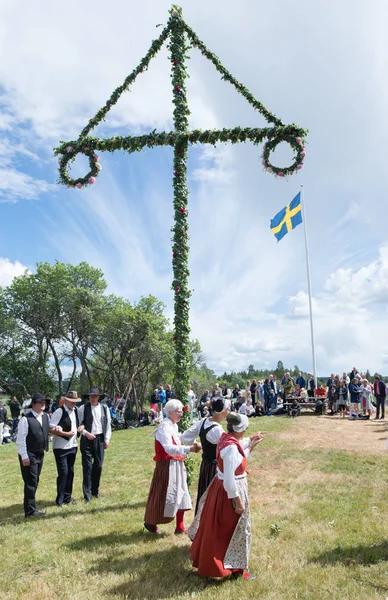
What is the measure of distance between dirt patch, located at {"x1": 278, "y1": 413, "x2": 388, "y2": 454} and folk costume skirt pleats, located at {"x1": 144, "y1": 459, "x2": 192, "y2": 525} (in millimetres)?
7262

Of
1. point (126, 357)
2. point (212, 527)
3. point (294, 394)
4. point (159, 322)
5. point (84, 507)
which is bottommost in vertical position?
point (84, 507)

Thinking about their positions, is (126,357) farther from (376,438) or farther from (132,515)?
(132,515)

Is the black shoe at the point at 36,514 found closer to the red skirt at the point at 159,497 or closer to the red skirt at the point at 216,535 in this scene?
the red skirt at the point at 159,497

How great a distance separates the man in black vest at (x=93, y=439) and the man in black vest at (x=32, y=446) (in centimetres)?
78

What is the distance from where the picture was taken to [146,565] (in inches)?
208

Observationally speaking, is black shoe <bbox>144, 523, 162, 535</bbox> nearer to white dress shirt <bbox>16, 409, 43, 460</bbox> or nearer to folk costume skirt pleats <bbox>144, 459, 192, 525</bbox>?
folk costume skirt pleats <bbox>144, 459, 192, 525</bbox>

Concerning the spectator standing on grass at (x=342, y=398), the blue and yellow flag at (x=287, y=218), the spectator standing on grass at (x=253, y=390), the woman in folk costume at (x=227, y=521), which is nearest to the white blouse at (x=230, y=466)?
the woman in folk costume at (x=227, y=521)

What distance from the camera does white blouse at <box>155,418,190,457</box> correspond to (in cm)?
599

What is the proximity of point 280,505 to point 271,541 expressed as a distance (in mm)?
1782

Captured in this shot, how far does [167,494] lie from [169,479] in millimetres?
208

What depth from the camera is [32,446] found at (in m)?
7.65

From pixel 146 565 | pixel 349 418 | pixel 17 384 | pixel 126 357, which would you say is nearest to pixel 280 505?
pixel 146 565

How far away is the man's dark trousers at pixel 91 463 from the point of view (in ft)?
27.2

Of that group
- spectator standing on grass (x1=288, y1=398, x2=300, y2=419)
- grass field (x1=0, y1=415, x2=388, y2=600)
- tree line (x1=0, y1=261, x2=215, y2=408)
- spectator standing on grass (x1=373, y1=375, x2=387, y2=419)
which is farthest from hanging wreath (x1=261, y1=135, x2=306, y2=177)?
tree line (x1=0, y1=261, x2=215, y2=408)
